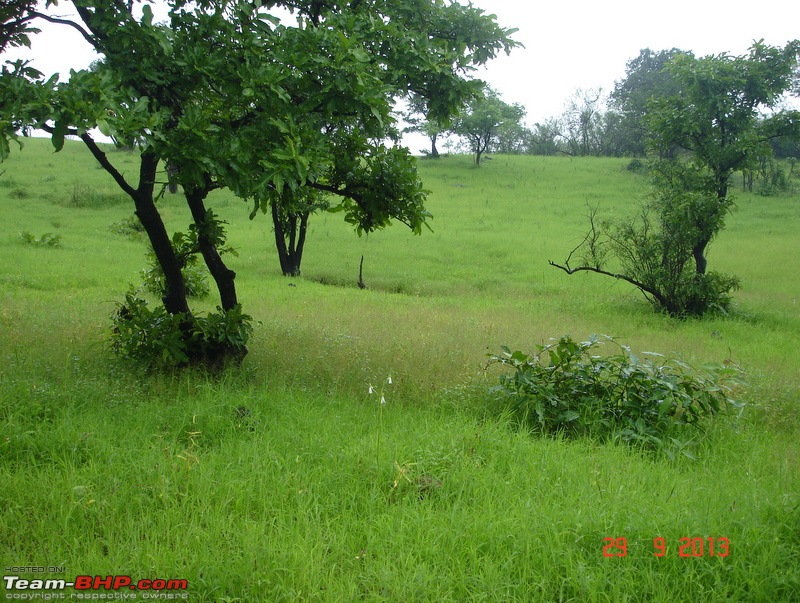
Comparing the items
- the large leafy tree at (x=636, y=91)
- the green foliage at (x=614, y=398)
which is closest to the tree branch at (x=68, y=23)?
the green foliage at (x=614, y=398)

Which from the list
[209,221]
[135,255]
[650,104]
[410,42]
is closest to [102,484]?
[209,221]

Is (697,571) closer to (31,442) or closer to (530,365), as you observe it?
(530,365)

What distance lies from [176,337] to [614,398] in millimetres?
4328

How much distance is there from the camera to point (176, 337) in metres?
5.86

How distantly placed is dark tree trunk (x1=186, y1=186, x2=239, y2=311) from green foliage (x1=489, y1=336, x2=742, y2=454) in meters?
3.26

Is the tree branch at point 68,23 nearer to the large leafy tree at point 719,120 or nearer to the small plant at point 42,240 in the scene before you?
the large leafy tree at point 719,120

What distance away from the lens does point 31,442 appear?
4082 millimetres

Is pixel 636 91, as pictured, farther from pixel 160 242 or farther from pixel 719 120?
pixel 160 242

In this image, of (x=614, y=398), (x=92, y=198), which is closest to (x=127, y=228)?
(x=92, y=198)

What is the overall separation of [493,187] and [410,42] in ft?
109

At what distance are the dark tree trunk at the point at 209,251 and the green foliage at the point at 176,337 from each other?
35 cm

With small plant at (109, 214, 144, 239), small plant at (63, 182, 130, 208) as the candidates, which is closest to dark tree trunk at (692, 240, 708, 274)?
small plant at (109, 214, 144, 239)
